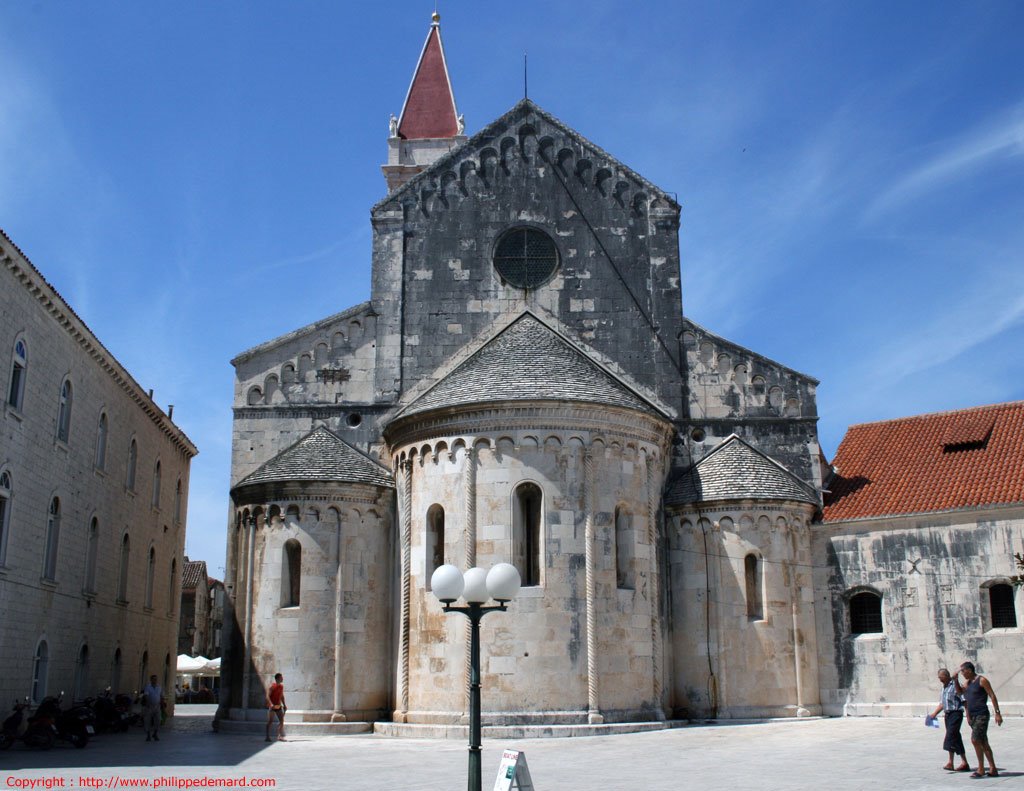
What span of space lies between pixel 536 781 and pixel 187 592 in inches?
2282

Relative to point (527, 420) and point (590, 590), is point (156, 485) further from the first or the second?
point (590, 590)

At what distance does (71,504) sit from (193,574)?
46.0m

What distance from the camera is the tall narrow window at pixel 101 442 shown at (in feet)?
90.1

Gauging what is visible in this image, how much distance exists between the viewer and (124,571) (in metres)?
30.6

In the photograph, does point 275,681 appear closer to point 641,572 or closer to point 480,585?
point 641,572

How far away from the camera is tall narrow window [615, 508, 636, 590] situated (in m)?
23.7

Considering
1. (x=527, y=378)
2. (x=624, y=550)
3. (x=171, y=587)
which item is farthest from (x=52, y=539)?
(x=171, y=587)

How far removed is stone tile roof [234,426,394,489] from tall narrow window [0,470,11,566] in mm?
5975

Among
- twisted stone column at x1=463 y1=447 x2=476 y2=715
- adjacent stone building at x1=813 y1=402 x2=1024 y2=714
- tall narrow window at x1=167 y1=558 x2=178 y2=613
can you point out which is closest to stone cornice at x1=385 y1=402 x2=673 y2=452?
twisted stone column at x1=463 y1=447 x2=476 y2=715

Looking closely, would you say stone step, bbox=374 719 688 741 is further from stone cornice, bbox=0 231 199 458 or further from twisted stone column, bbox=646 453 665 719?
stone cornice, bbox=0 231 199 458

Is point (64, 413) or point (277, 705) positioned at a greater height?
point (64, 413)

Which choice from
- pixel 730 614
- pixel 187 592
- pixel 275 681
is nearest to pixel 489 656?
pixel 275 681

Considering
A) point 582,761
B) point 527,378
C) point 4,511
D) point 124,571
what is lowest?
point 582,761

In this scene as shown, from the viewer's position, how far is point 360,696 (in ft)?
80.4
